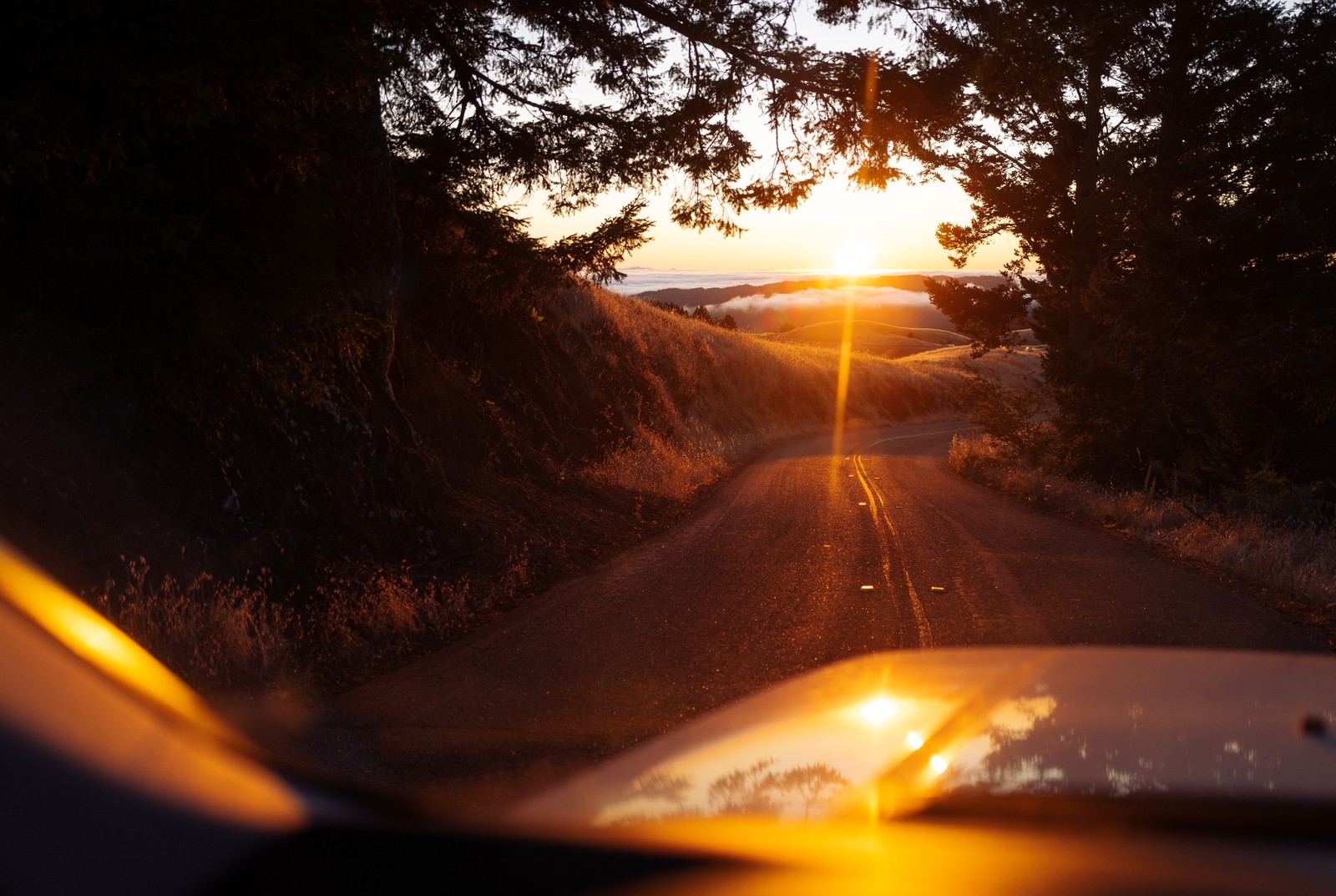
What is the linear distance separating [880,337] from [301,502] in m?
125

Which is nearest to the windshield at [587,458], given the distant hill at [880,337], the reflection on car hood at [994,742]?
the reflection on car hood at [994,742]

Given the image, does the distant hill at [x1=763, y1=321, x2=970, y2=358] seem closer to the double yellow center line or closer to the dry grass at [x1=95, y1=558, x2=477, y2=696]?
the double yellow center line

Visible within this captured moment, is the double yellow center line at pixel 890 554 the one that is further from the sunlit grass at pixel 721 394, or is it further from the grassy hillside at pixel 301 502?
the sunlit grass at pixel 721 394

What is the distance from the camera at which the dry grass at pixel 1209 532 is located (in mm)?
9977

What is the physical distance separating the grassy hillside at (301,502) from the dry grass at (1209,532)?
6.53 metres

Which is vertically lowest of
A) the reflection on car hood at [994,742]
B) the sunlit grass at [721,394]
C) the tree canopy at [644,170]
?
the sunlit grass at [721,394]

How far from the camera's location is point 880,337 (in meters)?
129

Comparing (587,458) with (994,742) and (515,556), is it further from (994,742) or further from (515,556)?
(994,742)

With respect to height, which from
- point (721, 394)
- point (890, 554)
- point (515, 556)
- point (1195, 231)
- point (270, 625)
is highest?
point (1195, 231)

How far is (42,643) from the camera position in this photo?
60.7 inches

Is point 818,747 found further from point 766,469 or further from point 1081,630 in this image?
point 766,469

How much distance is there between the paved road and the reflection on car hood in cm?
175

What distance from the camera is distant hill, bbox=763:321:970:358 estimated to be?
116 metres

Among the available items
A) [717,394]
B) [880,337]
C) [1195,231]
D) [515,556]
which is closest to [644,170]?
[515,556]
